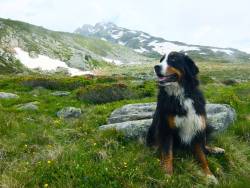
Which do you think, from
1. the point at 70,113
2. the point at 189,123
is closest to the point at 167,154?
the point at 189,123

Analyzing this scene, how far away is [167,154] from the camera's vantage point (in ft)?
25.0

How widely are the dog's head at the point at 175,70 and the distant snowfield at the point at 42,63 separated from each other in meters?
98.9

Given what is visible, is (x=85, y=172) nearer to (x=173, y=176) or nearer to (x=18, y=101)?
(x=173, y=176)

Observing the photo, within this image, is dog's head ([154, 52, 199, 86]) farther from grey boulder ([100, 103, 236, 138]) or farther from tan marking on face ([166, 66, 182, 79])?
grey boulder ([100, 103, 236, 138])

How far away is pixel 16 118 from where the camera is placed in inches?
446

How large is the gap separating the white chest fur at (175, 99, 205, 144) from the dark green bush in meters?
10.2

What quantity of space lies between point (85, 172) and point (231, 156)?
3308mm

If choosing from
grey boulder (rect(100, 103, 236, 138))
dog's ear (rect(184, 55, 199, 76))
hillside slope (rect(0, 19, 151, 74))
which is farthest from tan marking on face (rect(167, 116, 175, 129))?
hillside slope (rect(0, 19, 151, 74))

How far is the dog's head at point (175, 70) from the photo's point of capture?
7.57 metres

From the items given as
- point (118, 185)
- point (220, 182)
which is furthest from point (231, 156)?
point (118, 185)

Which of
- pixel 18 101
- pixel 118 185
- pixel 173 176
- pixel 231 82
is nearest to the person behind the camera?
pixel 118 185

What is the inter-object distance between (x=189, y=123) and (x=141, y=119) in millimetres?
3003

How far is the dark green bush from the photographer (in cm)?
1798

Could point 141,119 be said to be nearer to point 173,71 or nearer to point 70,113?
point 173,71
